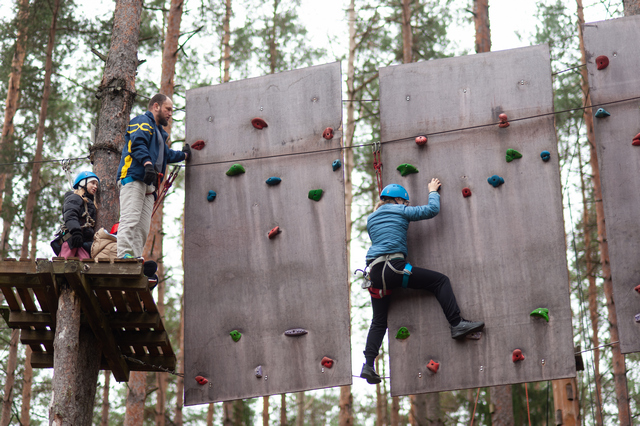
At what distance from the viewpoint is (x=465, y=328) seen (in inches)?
266

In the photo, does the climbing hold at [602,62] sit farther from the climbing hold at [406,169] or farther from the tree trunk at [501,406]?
the tree trunk at [501,406]

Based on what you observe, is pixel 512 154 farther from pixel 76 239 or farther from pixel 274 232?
pixel 76 239

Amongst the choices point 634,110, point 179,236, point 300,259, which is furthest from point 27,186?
point 634,110

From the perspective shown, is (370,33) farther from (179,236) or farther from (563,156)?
(179,236)

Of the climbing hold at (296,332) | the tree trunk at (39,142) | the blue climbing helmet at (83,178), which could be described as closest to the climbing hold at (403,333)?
the climbing hold at (296,332)

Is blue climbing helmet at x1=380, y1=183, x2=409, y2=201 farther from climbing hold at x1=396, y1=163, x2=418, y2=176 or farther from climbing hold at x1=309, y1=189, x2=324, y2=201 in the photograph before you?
climbing hold at x1=309, y1=189, x2=324, y2=201

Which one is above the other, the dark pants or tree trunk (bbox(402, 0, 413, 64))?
tree trunk (bbox(402, 0, 413, 64))

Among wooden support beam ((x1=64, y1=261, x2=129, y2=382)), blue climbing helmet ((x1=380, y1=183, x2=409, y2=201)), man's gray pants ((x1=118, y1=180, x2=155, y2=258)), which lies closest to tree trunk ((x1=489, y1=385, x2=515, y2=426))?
blue climbing helmet ((x1=380, y1=183, x2=409, y2=201))

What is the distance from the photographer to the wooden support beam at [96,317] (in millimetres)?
6414

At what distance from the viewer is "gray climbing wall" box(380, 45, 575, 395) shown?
6.74m

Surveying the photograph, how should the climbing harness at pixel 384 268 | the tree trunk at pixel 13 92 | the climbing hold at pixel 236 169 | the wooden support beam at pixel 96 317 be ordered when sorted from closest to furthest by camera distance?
the wooden support beam at pixel 96 317, the climbing harness at pixel 384 268, the climbing hold at pixel 236 169, the tree trunk at pixel 13 92

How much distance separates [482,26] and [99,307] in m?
9.54

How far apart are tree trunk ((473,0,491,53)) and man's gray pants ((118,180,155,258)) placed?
8124 millimetres

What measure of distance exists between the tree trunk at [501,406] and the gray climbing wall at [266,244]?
577 centimetres
